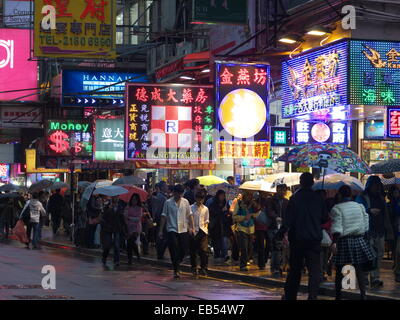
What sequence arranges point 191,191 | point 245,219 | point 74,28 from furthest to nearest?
point 74,28 < point 191,191 < point 245,219

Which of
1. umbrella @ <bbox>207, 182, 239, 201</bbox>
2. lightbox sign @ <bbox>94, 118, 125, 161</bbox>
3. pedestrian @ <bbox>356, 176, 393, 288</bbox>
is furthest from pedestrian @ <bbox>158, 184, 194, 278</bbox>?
lightbox sign @ <bbox>94, 118, 125, 161</bbox>

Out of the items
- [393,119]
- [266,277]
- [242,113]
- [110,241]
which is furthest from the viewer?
[242,113]

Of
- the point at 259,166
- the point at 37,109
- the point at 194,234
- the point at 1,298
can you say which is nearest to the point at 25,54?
the point at 37,109

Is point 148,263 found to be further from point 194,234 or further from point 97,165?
point 97,165

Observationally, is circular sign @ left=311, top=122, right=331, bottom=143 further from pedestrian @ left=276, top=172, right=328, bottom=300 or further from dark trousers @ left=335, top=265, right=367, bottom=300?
pedestrian @ left=276, top=172, right=328, bottom=300

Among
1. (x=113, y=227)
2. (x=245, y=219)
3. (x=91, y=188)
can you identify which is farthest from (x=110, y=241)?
(x=91, y=188)

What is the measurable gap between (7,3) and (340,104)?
3816cm

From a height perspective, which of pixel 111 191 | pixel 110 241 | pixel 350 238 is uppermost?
pixel 111 191

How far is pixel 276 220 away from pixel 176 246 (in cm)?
239

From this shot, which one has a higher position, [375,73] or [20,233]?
[375,73]

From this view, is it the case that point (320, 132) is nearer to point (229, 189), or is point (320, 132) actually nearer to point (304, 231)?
point (229, 189)

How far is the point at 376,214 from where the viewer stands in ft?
57.0

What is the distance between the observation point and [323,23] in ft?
81.3

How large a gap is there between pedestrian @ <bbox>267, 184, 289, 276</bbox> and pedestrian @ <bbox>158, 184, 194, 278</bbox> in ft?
5.90
